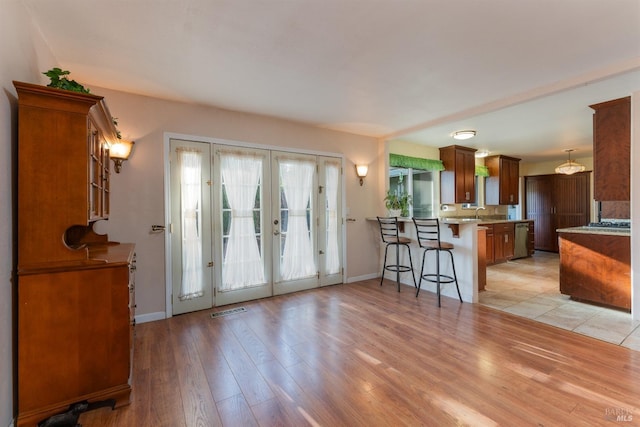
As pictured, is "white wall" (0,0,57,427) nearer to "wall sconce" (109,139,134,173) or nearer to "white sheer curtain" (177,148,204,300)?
"wall sconce" (109,139,134,173)

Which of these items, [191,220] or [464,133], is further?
[464,133]

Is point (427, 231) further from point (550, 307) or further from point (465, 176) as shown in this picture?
point (465, 176)

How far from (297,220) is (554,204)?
7.20m

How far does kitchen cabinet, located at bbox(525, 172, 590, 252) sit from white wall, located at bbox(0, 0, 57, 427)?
9.45 metres

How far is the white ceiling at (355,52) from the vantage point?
182 centimetres

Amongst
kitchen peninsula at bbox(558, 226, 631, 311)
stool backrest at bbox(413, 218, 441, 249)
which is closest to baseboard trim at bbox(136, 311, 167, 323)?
stool backrest at bbox(413, 218, 441, 249)

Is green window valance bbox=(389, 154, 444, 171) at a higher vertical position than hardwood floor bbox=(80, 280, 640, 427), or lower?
higher

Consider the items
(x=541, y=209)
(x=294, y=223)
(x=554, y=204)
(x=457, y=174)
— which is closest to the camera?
(x=294, y=223)

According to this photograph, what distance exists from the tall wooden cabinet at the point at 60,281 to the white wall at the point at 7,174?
5cm

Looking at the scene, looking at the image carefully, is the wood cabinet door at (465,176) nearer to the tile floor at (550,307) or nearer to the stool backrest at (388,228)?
the tile floor at (550,307)

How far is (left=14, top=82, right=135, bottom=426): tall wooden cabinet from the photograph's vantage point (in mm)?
1578

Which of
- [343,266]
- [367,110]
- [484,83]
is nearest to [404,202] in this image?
[343,266]

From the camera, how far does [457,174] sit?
5734 millimetres

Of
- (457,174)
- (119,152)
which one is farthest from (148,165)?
(457,174)
